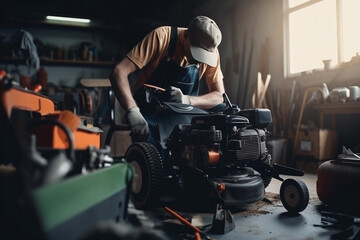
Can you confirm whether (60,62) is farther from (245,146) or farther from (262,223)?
(262,223)

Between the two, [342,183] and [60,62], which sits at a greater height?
[60,62]

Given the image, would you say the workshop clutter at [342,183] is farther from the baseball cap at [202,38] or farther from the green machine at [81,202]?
the green machine at [81,202]

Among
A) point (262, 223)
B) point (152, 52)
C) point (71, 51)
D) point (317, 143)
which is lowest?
point (262, 223)

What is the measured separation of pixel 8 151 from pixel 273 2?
5157mm

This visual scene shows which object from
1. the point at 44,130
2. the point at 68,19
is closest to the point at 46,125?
the point at 44,130

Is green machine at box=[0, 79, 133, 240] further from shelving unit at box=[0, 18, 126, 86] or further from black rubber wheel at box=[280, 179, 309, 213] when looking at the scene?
shelving unit at box=[0, 18, 126, 86]

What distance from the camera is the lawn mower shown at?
189 cm

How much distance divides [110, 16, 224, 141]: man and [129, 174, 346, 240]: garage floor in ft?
2.09

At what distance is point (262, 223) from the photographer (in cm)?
182

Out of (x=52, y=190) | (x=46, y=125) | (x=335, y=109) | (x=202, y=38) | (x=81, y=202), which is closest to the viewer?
(x=52, y=190)

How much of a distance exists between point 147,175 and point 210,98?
984 mm

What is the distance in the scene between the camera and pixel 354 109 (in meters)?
3.83

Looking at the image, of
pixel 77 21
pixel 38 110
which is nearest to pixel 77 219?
pixel 38 110

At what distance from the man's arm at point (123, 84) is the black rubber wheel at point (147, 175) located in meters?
0.31
